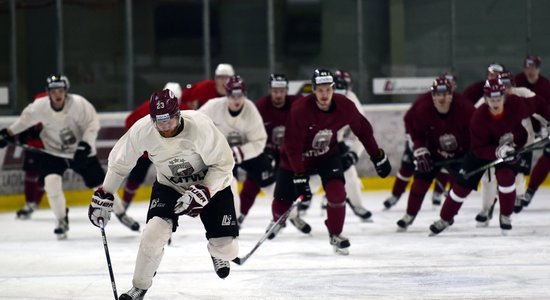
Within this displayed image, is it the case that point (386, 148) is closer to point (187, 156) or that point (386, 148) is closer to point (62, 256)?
point (62, 256)

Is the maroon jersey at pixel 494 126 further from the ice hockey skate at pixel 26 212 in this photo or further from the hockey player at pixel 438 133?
the ice hockey skate at pixel 26 212

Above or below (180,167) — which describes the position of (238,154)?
below

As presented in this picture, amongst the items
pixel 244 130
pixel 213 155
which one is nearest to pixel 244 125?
pixel 244 130

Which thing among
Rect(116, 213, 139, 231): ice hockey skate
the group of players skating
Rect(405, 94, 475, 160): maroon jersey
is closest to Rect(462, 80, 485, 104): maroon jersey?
the group of players skating

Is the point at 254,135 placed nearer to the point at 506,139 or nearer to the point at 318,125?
the point at 318,125

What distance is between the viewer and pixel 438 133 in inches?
314

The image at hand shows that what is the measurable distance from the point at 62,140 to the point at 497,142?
3197 millimetres

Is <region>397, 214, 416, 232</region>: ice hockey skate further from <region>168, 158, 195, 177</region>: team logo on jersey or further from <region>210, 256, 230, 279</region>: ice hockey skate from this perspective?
<region>168, 158, 195, 177</region>: team logo on jersey

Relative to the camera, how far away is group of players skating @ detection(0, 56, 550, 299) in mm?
5324

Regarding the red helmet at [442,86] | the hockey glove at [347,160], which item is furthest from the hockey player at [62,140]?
the red helmet at [442,86]

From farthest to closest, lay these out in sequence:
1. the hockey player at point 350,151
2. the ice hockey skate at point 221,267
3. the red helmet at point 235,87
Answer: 1. the hockey player at point 350,151
2. the red helmet at point 235,87
3. the ice hockey skate at point 221,267

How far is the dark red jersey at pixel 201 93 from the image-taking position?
32.8ft

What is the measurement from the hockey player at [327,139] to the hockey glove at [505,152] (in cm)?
91

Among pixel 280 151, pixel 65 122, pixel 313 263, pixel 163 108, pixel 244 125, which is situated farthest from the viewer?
pixel 65 122
